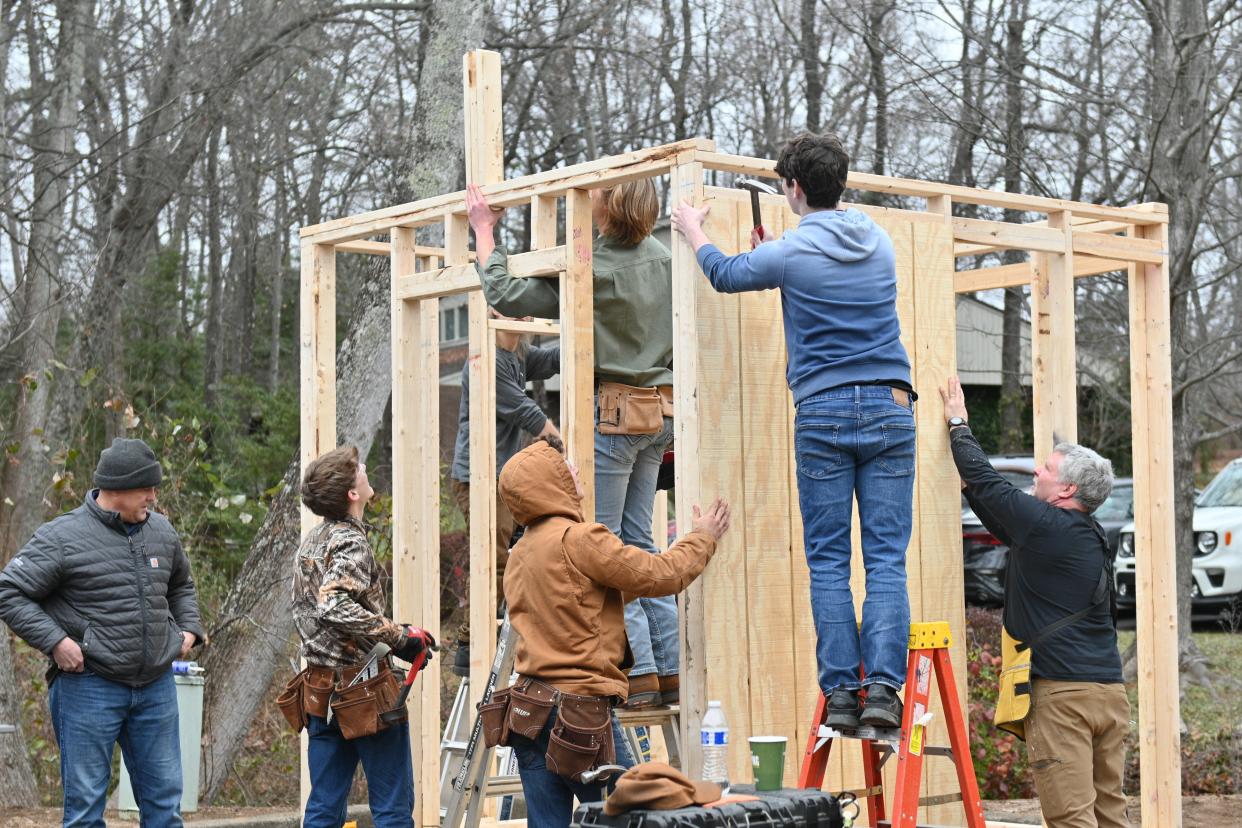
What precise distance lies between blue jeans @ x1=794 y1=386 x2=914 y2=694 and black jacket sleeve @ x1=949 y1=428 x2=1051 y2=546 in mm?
697

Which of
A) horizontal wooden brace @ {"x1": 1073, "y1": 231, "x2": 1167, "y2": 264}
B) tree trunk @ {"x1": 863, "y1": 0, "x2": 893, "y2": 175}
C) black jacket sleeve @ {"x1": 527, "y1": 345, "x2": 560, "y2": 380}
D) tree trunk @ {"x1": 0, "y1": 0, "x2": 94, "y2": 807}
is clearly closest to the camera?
horizontal wooden brace @ {"x1": 1073, "y1": 231, "x2": 1167, "y2": 264}

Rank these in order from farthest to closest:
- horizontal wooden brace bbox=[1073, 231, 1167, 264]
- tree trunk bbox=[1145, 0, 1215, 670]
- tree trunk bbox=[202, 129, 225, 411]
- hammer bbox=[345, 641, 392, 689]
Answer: tree trunk bbox=[202, 129, 225, 411], tree trunk bbox=[1145, 0, 1215, 670], horizontal wooden brace bbox=[1073, 231, 1167, 264], hammer bbox=[345, 641, 392, 689]

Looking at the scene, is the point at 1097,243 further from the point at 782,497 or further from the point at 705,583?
the point at 705,583

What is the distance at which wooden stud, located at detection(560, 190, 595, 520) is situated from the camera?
5.20 metres

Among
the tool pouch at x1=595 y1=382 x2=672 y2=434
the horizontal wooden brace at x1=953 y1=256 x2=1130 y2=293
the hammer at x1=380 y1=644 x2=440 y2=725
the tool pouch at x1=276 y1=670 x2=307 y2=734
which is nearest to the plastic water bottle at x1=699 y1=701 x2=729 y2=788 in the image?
the hammer at x1=380 y1=644 x2=440 y2=725

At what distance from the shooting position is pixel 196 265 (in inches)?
923

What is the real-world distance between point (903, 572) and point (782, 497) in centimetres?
70

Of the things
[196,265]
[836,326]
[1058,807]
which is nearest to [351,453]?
[836,326]

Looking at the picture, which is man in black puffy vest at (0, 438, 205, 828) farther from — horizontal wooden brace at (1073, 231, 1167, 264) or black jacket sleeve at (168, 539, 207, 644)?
horizontal wooden brace at (1073, 231, 1167, 264)

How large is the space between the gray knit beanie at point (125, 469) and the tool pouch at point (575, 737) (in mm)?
2127

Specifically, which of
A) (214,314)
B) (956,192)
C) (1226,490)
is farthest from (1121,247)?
(214,314)

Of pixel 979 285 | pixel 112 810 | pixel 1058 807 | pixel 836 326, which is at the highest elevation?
pixel 979 285

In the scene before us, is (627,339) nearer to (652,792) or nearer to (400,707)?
(400,707)

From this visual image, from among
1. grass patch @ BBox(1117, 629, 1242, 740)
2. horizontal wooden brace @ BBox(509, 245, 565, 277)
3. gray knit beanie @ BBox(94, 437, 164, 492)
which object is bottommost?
grass patch @ BBox(1117, 629, 1242, 740)
